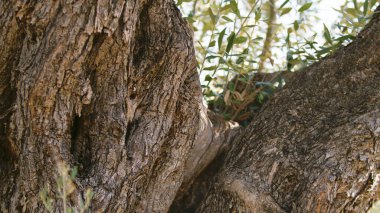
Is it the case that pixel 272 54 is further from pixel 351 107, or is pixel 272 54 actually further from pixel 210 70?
pixel 351 107

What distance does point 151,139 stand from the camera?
2.66m

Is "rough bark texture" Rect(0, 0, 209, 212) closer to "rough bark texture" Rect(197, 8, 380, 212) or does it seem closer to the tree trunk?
the tree trunk

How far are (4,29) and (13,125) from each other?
15.1 inches

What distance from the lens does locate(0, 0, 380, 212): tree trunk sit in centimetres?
239

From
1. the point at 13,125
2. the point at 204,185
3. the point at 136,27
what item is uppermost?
the point at 136,27

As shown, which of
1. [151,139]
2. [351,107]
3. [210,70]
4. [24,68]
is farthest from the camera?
[210,70]

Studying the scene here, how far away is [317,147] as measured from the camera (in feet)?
9.09

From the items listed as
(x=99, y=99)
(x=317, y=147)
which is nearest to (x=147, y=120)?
(x=99, y=99)

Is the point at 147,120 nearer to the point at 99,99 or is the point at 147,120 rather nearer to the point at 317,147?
the point at 99,99

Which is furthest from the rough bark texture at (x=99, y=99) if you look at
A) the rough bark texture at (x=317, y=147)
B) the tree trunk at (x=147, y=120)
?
the rough bark texture at (x=317, y=147)

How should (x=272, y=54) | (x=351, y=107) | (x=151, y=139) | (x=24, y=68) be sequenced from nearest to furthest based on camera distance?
(x=24, y=68)
(x=151, y=139)
(x=351, y=107)
(x=272, y=54)

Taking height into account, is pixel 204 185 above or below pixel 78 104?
below

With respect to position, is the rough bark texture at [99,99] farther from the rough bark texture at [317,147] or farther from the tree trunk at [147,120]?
the rough bark texture at [317,147]

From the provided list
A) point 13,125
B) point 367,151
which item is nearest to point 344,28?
point 367,151
